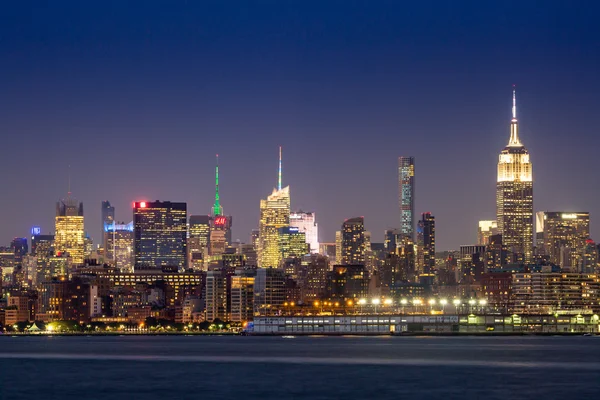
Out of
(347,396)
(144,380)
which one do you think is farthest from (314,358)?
(347,396)

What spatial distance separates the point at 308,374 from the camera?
11906 cm

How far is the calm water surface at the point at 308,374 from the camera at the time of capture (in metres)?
100

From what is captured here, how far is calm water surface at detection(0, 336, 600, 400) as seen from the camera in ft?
329

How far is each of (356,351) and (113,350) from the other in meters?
34.3

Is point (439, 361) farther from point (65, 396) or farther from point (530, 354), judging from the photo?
point (65, 396)

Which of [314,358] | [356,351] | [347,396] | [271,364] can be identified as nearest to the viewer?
[347,396]

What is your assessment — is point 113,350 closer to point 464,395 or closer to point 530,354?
point 530,354

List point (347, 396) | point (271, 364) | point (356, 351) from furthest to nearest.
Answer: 1. point (356, 351)
2. point (271, 364)
3. point (347, 396)

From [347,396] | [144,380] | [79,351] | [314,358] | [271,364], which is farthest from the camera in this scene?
[79,351]

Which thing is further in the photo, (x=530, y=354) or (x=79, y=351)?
(x=79, y=351)

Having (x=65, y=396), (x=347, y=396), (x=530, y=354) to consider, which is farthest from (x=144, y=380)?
(x=530, y=354)

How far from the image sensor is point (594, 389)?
332ft

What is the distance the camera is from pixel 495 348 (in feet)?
571

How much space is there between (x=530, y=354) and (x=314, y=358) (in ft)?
83.3
